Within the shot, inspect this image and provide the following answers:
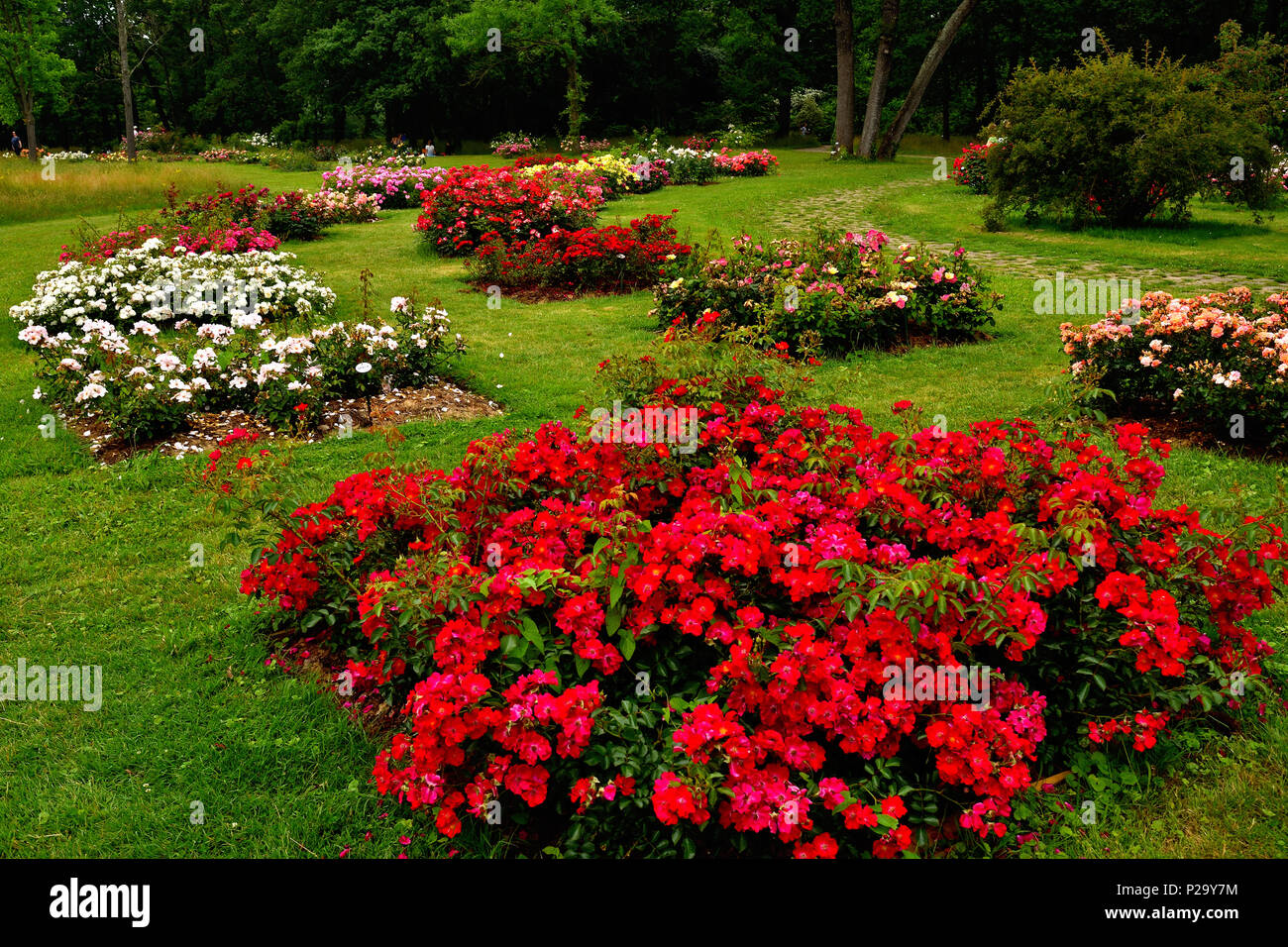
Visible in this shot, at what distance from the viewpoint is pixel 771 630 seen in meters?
2.73

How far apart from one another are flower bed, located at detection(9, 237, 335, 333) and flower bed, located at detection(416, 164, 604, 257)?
3732 mm

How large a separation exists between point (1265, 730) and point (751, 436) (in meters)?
2.09

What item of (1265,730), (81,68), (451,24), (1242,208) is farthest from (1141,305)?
(81,68)

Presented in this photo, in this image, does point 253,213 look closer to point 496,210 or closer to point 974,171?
point 496,210

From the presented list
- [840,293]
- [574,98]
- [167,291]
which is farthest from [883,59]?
[167,291]

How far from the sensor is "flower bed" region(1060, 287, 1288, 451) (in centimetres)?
539

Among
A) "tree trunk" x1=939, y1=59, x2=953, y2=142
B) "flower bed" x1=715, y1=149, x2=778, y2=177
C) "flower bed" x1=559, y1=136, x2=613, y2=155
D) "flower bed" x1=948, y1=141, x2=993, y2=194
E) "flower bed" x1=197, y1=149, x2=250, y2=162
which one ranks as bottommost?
"flower bed" x1=948, y1=141, x2=993, y2=194

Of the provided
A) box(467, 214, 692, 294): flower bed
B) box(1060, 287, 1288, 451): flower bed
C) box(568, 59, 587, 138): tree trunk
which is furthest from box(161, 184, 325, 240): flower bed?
box(568, 59, 587, 138): tree trunk

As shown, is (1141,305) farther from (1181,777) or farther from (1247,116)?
(1247,116)

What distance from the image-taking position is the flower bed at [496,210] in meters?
12.8

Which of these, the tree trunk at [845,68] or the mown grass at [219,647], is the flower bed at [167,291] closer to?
the mown grass at [219,647]

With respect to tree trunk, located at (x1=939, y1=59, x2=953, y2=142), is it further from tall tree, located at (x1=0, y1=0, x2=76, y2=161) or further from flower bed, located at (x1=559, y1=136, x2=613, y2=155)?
tall tree, located at (x1=0, y1=0, x2=76, y2=161)

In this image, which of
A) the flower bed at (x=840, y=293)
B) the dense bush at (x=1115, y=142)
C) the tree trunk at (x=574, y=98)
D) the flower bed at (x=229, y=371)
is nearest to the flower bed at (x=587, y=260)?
the flower bed at (x=840, y=293)
